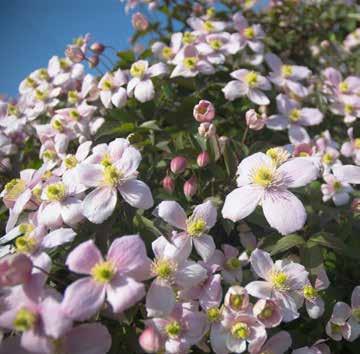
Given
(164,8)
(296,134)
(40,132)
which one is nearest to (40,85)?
(40,132)

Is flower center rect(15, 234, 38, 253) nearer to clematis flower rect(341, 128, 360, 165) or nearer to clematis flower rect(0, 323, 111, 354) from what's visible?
clematis flower rect(0, 323, 111, 354)

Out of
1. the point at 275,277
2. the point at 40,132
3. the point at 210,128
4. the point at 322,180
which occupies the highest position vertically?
the point at 40,132

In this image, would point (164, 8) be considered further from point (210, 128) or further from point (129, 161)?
point (129, 161)

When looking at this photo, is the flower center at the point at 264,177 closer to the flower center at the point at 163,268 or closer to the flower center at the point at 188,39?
the flower center at the point at 163,268

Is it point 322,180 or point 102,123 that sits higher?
point 102,123

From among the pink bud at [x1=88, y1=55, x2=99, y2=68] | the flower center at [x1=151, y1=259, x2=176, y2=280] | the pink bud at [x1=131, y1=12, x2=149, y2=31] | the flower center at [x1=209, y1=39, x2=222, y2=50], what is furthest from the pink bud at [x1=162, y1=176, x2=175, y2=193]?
the pink bud at [x1=131, y1=12, x2=149, y2=31]

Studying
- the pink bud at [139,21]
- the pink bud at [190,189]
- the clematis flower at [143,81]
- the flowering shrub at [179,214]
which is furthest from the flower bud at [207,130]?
the pink bud at [139,21]

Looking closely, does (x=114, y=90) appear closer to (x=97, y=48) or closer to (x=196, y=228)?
(x=97, y=48)
